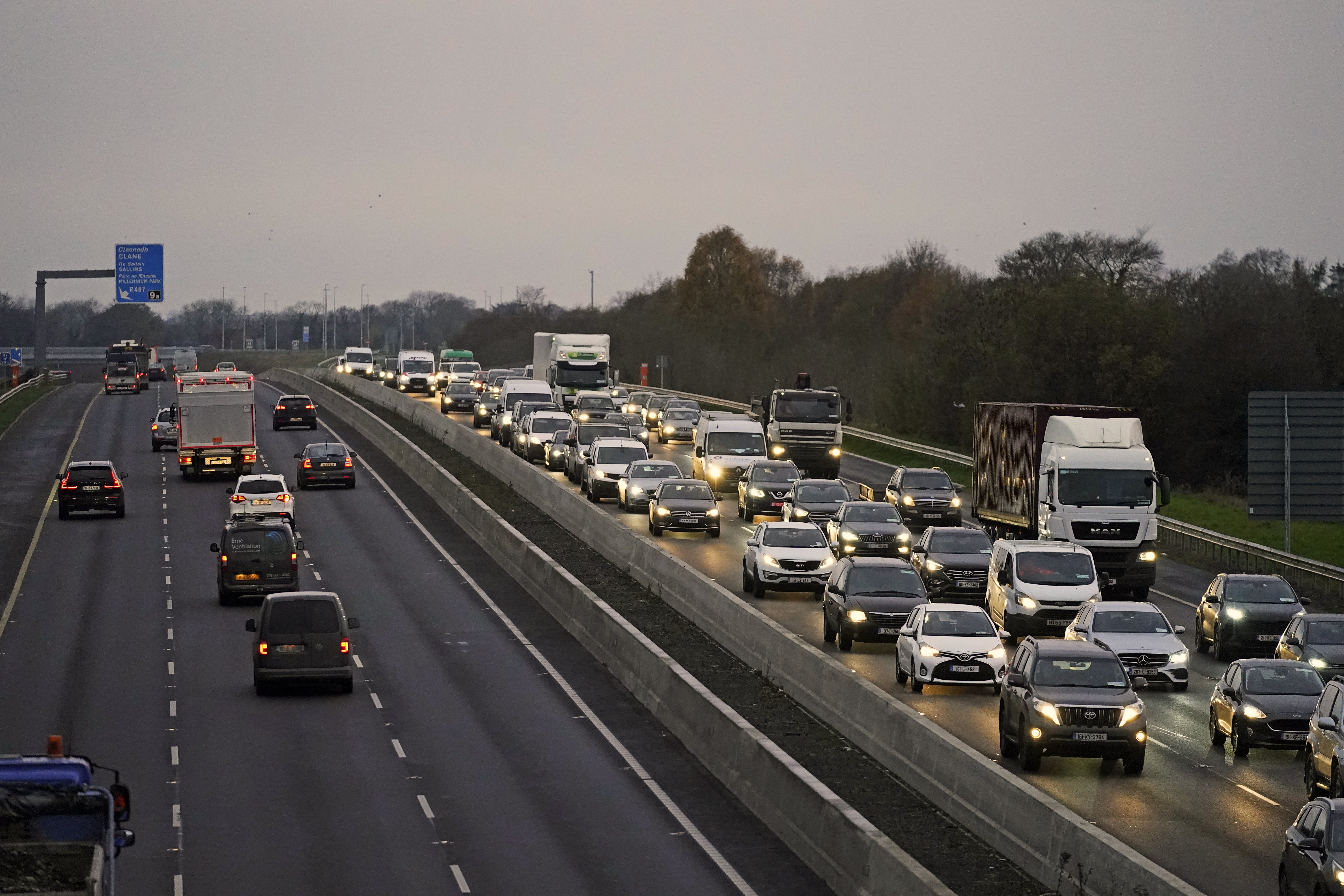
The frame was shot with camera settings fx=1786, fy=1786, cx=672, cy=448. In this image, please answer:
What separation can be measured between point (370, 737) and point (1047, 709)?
34.1ft

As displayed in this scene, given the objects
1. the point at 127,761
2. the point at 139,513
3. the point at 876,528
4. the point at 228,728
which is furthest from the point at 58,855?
the point at 139,513

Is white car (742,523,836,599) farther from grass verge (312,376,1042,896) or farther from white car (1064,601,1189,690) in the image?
white car (1064,601,1189,690)

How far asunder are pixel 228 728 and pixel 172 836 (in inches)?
256

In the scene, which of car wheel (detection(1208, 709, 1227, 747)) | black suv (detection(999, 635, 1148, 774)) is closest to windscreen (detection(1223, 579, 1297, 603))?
car wheel (detection(1208, 709, 1227, 747))

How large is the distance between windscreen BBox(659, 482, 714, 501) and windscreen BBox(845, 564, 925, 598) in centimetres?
1427

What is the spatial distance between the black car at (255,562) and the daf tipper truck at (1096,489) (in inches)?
635

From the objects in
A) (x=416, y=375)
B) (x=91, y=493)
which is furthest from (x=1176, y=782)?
(x=416, y=375)

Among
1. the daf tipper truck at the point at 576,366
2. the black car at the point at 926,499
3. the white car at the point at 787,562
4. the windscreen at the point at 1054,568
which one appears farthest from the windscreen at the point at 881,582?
the daf tipper truck at the point at 576,366

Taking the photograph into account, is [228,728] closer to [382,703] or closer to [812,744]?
[382,703]

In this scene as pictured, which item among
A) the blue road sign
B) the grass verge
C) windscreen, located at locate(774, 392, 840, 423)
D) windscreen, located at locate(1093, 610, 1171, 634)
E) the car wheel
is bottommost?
the grass verge

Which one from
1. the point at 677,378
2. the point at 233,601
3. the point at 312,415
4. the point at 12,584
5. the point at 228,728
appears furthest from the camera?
the point at 677,378

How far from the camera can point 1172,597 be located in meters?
40.2

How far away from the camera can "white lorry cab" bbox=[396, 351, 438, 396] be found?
96625 mm

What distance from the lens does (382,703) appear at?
2975 centimetres
